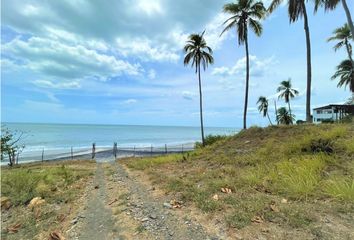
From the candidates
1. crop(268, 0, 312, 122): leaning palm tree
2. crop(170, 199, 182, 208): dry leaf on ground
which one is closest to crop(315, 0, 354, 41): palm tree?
crop(268, 0, 312, 122): leaning palm tree

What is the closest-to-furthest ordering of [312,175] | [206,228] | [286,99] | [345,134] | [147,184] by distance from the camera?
[206,228] → [312,175] → [147,184] → [345,134] → [286,99]

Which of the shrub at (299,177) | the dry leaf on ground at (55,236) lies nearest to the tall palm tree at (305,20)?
the shrub at (299,177)

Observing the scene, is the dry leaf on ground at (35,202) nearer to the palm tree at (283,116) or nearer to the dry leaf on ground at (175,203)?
the dry leaf on ground at (175,203)

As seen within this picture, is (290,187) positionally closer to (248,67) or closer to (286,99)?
(248,67)

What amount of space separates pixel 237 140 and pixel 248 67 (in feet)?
27.8

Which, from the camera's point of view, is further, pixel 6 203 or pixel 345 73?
pixel 345 73

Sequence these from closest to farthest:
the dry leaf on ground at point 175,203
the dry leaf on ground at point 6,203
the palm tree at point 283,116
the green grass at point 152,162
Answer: the dry leaf on ground at point 175,203, the dry leaf on ground at point 6,203, the green grass at point 152,162, the palm tree at point 283,116

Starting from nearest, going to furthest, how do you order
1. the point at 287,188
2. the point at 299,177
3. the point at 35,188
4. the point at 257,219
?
the point at 257,219 → the point at 287,188 → the point at 299,177 → the point at 35,188

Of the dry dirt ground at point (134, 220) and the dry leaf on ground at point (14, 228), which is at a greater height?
the dry dirt ground at point (134, 220)

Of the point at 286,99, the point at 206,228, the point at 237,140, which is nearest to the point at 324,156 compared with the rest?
the point at 206,228

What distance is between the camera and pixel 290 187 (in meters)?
5.79

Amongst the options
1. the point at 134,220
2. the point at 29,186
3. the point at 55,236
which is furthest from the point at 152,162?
the point at 55,236

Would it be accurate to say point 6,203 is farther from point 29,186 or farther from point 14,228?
point 14,228

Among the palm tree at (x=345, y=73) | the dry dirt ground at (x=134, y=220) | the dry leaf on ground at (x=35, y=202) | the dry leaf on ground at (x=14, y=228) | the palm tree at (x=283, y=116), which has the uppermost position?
the palm tree at (x=345, y=73)
